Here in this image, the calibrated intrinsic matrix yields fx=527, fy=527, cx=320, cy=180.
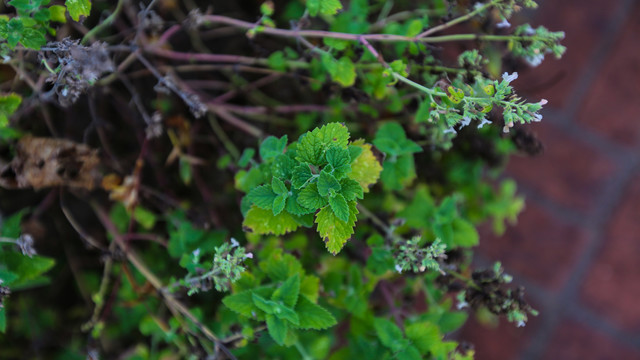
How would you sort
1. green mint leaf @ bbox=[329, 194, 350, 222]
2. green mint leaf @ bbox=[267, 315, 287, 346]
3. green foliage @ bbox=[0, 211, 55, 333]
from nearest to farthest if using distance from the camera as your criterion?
green mint leaf @ bbox=[329, 194, 350, 222], green mint leaf @ bbox=[267, 315, 287, 346], green foliage @ bbox=[0, 211, 55, 333]

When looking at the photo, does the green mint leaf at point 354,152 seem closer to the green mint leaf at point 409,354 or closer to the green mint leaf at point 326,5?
the green mint leaf at point 326,5

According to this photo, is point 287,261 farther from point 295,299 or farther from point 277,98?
point 277,98

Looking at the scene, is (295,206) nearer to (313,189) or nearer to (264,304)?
(313,189)

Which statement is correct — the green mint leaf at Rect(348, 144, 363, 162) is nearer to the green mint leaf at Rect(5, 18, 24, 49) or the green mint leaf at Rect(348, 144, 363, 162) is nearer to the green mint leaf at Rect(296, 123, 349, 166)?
the green mint leaf at Rect(296, 123, 349, 166)

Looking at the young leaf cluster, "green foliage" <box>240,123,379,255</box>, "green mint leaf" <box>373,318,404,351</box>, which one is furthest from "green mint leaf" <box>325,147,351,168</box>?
"green mint leaf" <box>373,318,404,351</box>

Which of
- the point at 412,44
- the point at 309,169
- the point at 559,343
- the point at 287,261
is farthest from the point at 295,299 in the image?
the point at 559,343

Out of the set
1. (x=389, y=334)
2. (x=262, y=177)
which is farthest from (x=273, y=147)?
(x=389, y=334)
